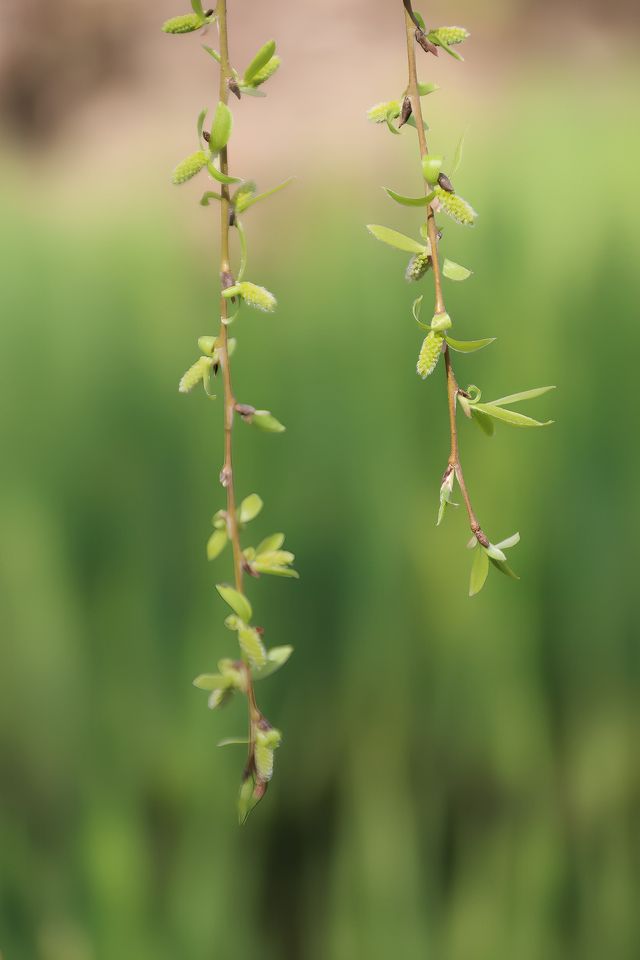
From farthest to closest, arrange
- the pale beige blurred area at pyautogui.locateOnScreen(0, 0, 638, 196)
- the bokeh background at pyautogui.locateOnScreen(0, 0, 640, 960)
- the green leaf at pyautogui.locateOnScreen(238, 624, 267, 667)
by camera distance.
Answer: the pale beige blurred area at pyautogui.locateOnScreen(0, 0, 638, 196)
the bokeh background at pyautogui.locateOnScreen(0, 0, 640, 960)
the green leaf at pyautogui.locateOnScreen(238, 624, 267, 667)

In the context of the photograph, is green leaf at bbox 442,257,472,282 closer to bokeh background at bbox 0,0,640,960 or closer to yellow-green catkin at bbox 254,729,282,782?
yellow-green catkin at bbox 254,729,282,782

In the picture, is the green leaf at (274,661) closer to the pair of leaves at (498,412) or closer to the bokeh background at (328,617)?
the pair of leaves at (498,412)

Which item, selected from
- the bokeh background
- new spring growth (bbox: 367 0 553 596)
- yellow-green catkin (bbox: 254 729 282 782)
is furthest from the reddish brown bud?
the bokeh background

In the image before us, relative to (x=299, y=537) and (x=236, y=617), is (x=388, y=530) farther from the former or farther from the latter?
(x=236, y=617)

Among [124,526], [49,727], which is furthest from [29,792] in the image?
[124,526]

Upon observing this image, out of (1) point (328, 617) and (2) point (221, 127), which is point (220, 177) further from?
(1) point (328, 617)

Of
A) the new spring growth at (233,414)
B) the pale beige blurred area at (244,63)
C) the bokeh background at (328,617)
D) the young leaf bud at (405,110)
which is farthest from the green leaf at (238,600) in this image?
the pale beige blurred area at (244,63)
